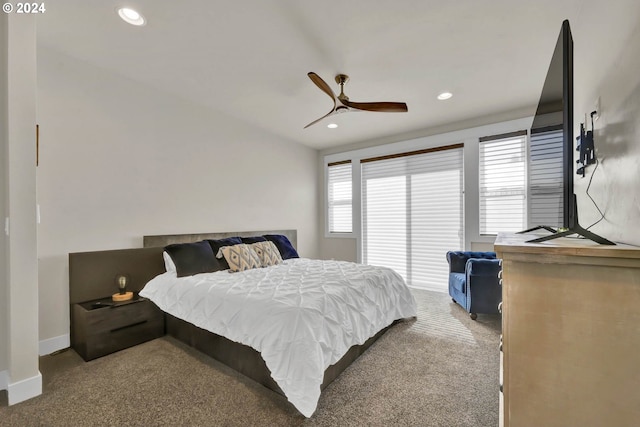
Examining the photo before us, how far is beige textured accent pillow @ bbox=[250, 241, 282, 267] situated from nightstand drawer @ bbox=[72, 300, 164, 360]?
1156 mm

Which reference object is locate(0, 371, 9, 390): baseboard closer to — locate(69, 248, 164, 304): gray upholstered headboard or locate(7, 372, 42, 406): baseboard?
locate(7, 372, 42, 406): baseboard

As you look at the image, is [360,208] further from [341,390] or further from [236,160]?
[341,390]

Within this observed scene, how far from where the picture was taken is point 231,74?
2875 mm

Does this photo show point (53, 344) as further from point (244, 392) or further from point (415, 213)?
point (415, 213)

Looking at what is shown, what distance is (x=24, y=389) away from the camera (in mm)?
1807

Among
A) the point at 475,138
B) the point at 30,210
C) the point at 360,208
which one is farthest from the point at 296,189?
the point at 30,210

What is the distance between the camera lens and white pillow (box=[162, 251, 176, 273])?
2887 millimetres

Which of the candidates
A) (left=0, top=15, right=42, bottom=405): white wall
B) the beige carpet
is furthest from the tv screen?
(left=0, top=15, right=42, bottom=405): white wall

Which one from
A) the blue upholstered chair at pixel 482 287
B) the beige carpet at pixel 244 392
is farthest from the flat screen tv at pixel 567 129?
the blue upholstered chair at pixel 482 287

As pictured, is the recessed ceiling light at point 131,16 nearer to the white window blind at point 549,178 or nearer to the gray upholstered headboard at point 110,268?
the gray upholstered headboard at point 110,268

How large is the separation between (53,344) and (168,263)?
1109 millimetres

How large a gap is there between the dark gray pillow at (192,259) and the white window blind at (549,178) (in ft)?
9.55

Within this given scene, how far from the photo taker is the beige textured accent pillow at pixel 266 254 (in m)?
3.34

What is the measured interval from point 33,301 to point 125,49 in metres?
2.15
